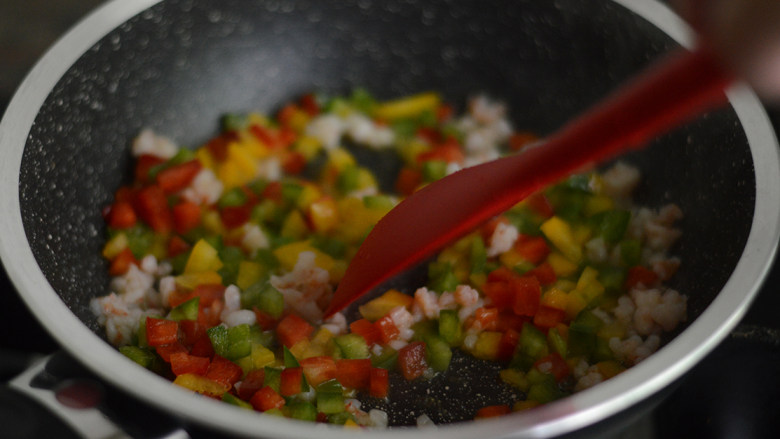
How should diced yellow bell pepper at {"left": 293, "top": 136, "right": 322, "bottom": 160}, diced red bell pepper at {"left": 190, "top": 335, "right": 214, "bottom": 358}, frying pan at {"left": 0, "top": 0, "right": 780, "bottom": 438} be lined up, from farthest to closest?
diced yellow bell pepper at {"left": 293, "top": 136, "right": 322, "bottom": 160}
diced red bell pepper at {"left": 190, "top": 335, "right": 214, "bottom": 358}
frying pan at {"left": 0, "top": 0, "right": 780, "bottom": 438}

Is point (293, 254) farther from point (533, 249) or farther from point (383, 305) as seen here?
point (533, 249)

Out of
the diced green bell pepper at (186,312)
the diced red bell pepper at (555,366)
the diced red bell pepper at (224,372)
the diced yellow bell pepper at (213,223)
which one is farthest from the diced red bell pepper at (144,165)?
the diced red bell pepper at (555,366)

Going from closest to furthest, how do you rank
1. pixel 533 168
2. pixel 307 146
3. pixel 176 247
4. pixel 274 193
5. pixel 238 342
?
pixel 533 168 < pixel 238 342 < pixel 176 247 < pixel 274 193 < pixel 307 146

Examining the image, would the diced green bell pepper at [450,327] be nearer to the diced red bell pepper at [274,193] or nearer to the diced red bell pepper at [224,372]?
the diced red bell pepper at [224,372]

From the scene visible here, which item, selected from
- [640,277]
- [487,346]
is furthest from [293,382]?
[640,277]

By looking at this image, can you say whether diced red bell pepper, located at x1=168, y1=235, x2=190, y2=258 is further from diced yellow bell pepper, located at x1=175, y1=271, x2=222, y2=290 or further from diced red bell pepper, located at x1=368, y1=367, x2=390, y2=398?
diced red bell pepper, located at x1=368, y1=367, x2=390, y2=398

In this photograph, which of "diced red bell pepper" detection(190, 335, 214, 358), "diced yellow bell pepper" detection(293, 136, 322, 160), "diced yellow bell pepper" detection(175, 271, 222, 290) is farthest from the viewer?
"diced yellow bell pepper" detection(293, 136, 322, 160)

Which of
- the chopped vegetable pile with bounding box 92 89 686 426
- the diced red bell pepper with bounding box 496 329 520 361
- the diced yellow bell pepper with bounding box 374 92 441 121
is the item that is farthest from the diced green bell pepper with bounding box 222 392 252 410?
the diced yellow bell pepper with bounding box 374 92 441 121
